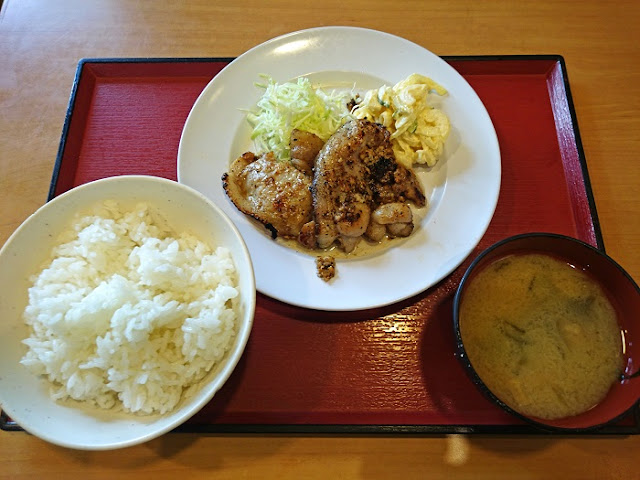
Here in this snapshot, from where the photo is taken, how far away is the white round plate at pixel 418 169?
1984mm

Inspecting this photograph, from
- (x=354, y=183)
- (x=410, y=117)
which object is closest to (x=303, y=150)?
(x=354, y=183)

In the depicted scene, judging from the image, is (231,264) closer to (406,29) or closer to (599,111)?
(406,29)

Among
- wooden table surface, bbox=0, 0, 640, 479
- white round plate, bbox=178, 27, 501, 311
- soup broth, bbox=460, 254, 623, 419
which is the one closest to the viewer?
soup broth, bbox=460, 254, 623, 419

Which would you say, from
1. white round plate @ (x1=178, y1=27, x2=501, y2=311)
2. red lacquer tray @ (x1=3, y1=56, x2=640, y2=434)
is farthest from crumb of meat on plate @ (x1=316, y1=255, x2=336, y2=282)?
red lacquer tray @ (x1=3, y1=56, x2=640, y2=434)

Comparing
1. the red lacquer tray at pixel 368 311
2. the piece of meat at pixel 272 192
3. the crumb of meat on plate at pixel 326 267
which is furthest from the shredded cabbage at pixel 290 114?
the crumb of meat on plate at pixel 326 267

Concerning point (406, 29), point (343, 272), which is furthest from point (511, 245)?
point (406, 29)

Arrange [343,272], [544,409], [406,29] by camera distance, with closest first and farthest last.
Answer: [544,409]
[343,272]
[406,29]

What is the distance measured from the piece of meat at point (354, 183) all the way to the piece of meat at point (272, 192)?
0.08 metres

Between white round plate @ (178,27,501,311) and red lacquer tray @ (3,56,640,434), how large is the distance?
16 cm

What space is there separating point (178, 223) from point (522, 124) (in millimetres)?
2041

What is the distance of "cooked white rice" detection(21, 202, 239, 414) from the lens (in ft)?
4.81

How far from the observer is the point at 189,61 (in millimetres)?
2697

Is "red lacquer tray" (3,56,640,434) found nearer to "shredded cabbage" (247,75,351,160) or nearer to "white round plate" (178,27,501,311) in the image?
"white round plate" (178,27,501,311)

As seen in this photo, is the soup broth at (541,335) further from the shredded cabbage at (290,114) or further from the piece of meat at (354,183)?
the shredded cabbage at (290,114)
